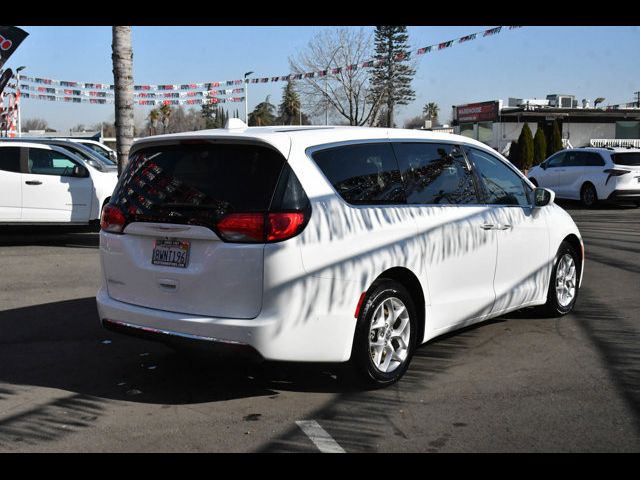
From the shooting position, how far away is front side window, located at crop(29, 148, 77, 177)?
12461mm

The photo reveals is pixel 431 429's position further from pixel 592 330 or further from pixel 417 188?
pixel 592 330

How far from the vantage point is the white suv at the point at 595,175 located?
18641 millimetres

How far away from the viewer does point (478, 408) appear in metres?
4.57

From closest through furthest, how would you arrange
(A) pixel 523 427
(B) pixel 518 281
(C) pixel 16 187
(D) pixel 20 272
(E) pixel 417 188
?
(A) pixel 523 427
(E) pixel 417 188
(B) pixel 518 281
(D) pixel 20 272
(C) pixel 16 187

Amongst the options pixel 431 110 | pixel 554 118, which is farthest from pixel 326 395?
pixel 431 110

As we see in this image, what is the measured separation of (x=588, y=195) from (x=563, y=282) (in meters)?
13.4

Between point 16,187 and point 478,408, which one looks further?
point 16,187

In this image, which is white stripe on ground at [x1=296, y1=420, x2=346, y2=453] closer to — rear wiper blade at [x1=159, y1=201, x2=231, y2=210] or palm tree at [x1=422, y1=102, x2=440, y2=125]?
rear wiper blade at [x1=159, y1=201, x2=231, y2=210]

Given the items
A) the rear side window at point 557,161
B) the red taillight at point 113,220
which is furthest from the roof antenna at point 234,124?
the rear side window at point 557,161

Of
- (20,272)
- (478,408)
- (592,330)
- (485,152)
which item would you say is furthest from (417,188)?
(20,272)

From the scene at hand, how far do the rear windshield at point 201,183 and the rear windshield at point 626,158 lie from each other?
53.9 feet
